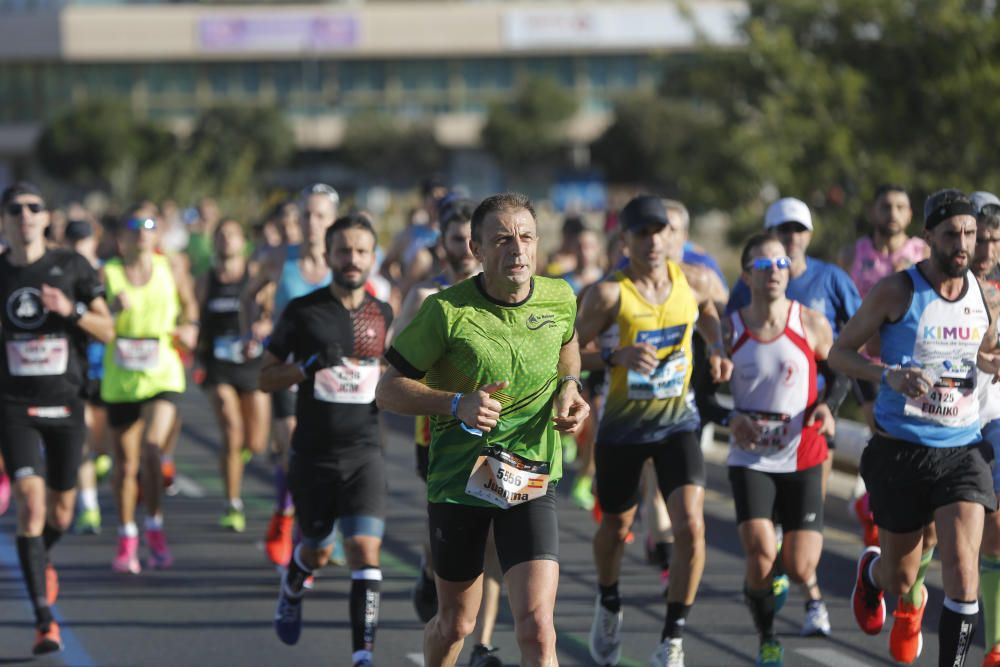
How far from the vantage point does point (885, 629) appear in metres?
8.51

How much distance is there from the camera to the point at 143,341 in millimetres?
10648

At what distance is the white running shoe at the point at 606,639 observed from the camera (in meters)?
7.78

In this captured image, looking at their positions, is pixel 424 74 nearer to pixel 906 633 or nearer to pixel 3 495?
pixel 3 495

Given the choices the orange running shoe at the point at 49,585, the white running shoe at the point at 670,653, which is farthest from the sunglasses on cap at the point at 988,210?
the orange running shoe at the point at 49,585

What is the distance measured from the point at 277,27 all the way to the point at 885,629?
78269mm

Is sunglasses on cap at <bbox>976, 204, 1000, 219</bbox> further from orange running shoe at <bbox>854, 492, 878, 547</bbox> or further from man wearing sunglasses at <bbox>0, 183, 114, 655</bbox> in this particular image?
man wearing sunglasses at <bbox>0, 183, 114, 655</bbox>

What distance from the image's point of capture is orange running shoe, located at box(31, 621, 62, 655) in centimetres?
812

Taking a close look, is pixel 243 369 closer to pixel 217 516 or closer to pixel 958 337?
pixel 217 516

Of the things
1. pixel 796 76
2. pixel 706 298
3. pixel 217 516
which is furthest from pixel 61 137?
pixel 706 298

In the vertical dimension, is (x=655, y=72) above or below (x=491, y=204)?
above

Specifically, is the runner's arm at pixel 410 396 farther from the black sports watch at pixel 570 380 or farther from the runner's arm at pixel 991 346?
the runner's arm at pixel 991 346

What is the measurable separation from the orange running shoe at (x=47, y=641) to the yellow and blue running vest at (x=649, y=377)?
2.84 metres

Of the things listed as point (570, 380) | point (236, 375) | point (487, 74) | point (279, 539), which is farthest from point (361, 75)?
point (570, 380)

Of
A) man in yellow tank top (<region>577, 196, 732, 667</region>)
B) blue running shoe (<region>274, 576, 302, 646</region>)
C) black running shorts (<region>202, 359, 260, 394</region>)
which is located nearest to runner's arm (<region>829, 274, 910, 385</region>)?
man in yellow tank top (<region>577, 196, 732, 667</region>)
